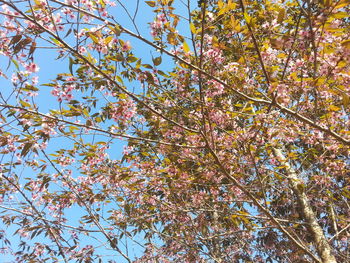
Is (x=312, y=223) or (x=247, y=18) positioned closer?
(x=247, y=18)

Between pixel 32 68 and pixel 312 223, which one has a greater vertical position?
pixel 32 68

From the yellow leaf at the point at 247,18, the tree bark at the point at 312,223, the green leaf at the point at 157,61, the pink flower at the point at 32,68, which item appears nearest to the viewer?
the yellow leaf at the point at 247,18

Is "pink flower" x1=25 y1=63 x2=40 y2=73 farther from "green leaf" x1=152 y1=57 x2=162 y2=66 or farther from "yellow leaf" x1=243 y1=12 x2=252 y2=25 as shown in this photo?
"yellow leaf" x1=243 y1=12 x2=252 y2=25

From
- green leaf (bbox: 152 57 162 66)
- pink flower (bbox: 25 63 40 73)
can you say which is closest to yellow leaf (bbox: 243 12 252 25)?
green leaf (bbox: 152 57 162 66)

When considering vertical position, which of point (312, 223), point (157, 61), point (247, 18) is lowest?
point (312, 223)

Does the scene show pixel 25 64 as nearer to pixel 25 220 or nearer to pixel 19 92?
pixel 19 92

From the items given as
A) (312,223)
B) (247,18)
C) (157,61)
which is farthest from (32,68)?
(312,223)

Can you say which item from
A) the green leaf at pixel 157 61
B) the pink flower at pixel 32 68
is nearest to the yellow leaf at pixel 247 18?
the green leaf at pixel 157 61

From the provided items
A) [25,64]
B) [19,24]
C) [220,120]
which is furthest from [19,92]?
[220,120]

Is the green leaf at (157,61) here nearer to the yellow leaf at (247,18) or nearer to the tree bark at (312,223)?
the yellow leaf at (247,18)

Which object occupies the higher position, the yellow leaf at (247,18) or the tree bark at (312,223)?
the yellow leaf at (247,18)

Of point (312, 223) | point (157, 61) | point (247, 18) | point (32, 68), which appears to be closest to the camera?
point (247, 18)

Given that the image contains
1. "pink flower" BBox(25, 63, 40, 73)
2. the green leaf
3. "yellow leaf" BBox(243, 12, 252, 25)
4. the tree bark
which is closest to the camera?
"yellow leaf" BBox(243, 12, 252, 25)

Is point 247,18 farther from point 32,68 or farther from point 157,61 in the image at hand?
point 32,68
